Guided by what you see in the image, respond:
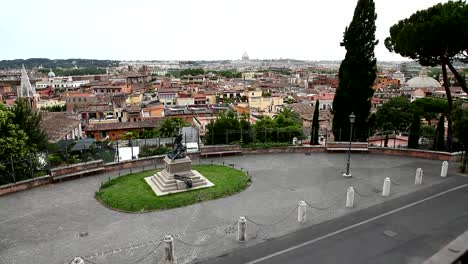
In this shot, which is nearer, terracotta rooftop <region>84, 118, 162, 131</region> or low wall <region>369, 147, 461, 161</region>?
low wall <region>369, 147, 461, 161</region>

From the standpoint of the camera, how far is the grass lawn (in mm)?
12959

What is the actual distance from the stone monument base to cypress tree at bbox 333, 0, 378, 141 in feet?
36.5

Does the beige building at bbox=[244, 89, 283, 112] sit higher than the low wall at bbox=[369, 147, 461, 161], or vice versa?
the low wall at bbox=[369, 147, 461, 161]

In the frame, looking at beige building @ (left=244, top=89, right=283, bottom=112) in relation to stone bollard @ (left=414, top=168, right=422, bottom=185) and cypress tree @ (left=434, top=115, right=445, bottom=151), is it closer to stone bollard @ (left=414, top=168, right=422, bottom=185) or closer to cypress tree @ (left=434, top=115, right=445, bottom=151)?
cypress tree @ (left=434, top=115, right=445, bottom=151)

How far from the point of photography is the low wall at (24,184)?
47.3ft

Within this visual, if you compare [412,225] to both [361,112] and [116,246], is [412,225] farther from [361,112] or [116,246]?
[361,112]

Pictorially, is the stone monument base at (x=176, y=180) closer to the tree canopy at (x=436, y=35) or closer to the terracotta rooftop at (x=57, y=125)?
the tree canopy at (x=436, y=35)

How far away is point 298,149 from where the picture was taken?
69.3 feet

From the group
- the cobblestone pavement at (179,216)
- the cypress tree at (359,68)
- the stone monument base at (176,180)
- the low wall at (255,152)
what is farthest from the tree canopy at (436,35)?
the stone monument base at (176,180)

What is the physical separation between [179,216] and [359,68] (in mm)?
15931

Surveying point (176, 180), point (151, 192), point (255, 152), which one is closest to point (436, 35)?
point (255, 152)

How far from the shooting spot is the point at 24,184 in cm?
1491

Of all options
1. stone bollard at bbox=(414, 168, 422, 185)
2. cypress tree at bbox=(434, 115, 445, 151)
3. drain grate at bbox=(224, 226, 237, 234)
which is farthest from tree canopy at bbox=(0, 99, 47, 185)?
cypress tree at bbox=(434, 115, 445, 151)

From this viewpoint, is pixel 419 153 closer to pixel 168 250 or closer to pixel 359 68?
pixel 359 68
